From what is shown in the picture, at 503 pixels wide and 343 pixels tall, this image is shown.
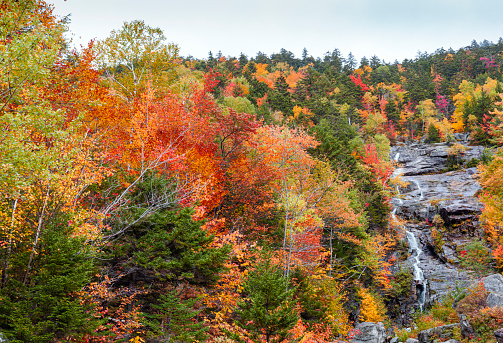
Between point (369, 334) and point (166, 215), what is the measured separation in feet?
60.8

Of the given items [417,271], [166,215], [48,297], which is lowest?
[417,271]

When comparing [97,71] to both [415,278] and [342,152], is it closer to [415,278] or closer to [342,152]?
[342,152]

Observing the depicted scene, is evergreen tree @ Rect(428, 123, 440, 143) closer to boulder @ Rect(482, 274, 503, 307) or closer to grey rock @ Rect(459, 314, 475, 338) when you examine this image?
boulder @ Rect(482, 274, 503, 307)

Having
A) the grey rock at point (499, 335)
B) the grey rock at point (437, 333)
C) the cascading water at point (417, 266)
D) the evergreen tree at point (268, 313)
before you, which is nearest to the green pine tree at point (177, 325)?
the evergreen tree at point (268, 313)

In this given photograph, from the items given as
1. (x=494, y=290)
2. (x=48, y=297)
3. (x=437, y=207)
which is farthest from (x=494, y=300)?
(x=437, y=207)

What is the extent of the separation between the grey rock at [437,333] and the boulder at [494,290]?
2.51m

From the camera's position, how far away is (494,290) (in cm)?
1622

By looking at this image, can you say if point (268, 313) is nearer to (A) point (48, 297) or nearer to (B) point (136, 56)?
(A) point (48, 297)

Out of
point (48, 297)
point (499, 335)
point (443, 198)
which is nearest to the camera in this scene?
point (48, 297)

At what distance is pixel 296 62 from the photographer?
112 metres

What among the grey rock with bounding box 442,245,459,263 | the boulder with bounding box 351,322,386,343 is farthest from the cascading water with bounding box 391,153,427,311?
the boulder with bounding box 351,322,386,343

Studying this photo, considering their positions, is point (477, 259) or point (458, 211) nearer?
point (477, 259)

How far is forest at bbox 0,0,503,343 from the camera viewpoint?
8094 millimetres

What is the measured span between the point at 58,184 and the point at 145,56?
1852cm
